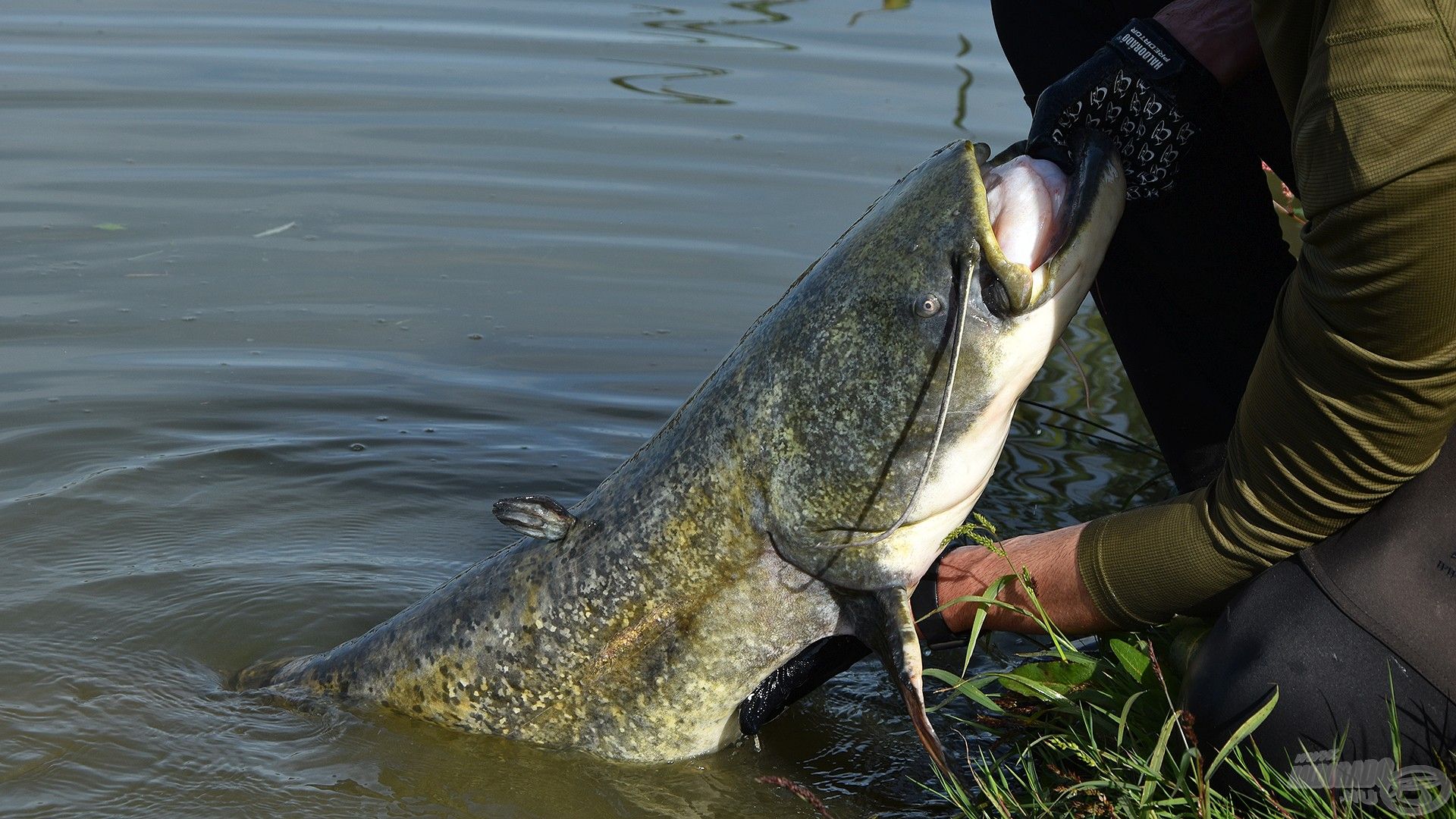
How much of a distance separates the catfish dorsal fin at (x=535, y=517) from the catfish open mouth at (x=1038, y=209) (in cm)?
117

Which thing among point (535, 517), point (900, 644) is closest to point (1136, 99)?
point (900, 644)

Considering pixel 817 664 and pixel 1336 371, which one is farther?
pixel 817 664

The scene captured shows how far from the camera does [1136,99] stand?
3.05 m

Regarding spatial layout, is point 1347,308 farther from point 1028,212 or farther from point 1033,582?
point 1033,582

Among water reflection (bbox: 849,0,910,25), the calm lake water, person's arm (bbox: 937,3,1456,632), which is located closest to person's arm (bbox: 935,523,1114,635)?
person's arm (bbox: 937,3,1456,632)

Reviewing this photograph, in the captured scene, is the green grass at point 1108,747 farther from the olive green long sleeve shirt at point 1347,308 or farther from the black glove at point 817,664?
the olive green long sleeve shirt at point 1347,308

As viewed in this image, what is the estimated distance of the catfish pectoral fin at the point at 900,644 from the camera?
283 cm

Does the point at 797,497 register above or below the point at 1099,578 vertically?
above

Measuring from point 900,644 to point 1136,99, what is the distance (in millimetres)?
1290

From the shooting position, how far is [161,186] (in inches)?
306

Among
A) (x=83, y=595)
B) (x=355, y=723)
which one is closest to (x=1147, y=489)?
(x=355, y=723)

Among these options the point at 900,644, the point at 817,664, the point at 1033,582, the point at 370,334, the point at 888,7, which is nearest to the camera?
the point at 900,644

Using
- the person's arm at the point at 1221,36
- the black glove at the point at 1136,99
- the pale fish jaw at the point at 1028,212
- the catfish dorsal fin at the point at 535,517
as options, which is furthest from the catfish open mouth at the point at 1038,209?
the catfish dorsal fin at the point at 535,517

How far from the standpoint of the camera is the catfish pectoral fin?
9.29 ft
